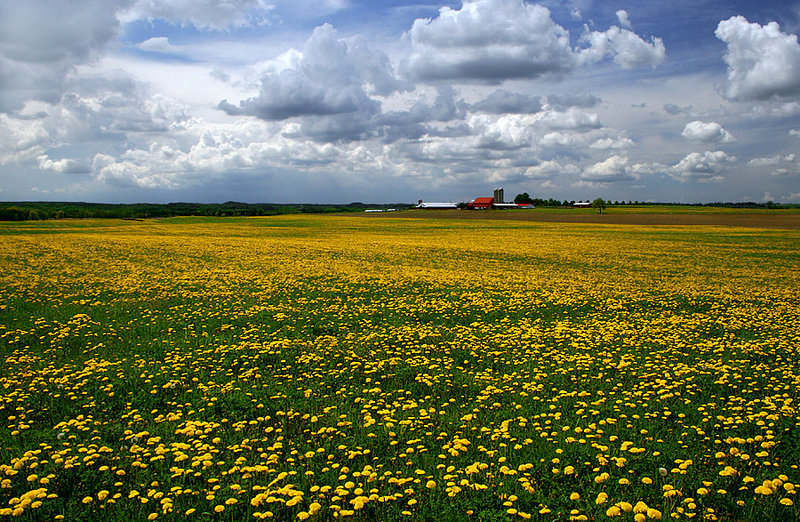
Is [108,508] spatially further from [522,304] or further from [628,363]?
[522,304]

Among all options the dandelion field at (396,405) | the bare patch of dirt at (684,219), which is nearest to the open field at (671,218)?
the bare patch of dirt at (684,219)

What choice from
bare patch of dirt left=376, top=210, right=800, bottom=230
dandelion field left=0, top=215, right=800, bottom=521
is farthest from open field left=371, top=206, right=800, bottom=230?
dandelion field left=0, top=215, right=800, bottom=521

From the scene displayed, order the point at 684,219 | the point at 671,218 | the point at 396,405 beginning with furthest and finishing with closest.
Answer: the point at 671,218 < the point at 684,219 < the point at 396,405

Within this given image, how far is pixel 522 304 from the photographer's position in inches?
664

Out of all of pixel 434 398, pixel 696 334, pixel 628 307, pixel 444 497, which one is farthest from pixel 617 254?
pixel 444 497

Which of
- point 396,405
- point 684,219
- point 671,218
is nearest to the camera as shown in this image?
point 396,405

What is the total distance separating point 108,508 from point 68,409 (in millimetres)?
3411

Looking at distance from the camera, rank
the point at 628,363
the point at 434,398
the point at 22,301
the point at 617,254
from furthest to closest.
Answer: the point at 617,254, the point at 22,301, the point at 628,363, the point at 434,398

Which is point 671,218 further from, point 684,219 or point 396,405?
point 396,405

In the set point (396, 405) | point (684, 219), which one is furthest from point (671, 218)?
point (396, 405)

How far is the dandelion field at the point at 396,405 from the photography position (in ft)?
18.3

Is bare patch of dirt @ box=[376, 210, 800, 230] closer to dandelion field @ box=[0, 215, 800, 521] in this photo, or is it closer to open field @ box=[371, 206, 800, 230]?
open field @ box=[371, 206, 800, 230]

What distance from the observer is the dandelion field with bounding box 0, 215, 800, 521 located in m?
5.57

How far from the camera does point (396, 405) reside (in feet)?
26.8
